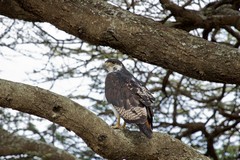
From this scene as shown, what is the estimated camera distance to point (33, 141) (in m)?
6.05

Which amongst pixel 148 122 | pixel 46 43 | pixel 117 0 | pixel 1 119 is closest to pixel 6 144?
pixel 1 119

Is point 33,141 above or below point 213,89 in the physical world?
below

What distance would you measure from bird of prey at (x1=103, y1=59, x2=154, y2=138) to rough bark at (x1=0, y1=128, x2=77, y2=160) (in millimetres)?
1417

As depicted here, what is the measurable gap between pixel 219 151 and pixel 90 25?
347 cm

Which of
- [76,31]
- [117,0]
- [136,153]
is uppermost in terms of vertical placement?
[117,0]

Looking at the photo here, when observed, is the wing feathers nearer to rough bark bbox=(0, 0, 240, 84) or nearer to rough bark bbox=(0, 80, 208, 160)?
rough bark bbox=(0, 80, 208, 160)

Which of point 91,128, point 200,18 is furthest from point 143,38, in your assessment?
point 200,18

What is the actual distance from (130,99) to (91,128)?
0.63 meters

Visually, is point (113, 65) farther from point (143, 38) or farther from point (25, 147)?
point (25, 147)

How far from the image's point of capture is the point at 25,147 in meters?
5.98

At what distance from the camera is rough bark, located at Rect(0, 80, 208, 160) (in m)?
3.43

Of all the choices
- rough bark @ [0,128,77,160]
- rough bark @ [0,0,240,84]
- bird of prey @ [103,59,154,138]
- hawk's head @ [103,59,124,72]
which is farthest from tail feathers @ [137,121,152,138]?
rough bark @ [0,128,77,160]

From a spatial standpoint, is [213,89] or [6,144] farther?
[213,89]

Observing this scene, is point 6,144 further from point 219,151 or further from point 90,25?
point 219,151
